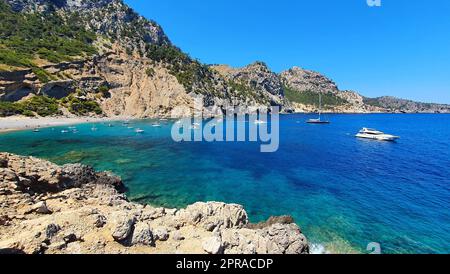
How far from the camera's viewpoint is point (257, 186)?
31656mm

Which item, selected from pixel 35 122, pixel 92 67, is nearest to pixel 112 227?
pixel 35 122

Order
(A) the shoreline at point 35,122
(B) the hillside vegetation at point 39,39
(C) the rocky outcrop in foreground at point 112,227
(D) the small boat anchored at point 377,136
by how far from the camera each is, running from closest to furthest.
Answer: (C) the rocky outcrop in foreground at point 112,227, (D) the small boat anchored at point 377,136, (A) the shoreline at point 35,122, (B) the hillside vegetation at point 39,39

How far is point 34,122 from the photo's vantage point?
3607 inches

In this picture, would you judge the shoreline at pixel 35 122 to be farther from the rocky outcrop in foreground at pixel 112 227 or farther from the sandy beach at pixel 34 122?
the rocky outcrop in foreground at pixel 112 227

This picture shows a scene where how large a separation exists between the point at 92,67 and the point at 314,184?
453 ft

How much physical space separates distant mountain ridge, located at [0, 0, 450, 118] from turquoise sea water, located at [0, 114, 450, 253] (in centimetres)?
5961

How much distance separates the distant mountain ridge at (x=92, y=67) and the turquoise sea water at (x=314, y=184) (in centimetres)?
5961

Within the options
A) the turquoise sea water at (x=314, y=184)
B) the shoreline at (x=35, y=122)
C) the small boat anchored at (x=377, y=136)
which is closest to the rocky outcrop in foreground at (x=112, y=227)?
the turquoise sea water at (x=314, y=184)

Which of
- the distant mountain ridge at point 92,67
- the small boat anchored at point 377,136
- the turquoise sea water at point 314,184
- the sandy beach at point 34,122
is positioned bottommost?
the turquoise sea water at point 314,184

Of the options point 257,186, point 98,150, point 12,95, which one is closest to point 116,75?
point 12,95

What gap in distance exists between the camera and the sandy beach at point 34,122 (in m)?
82.0
